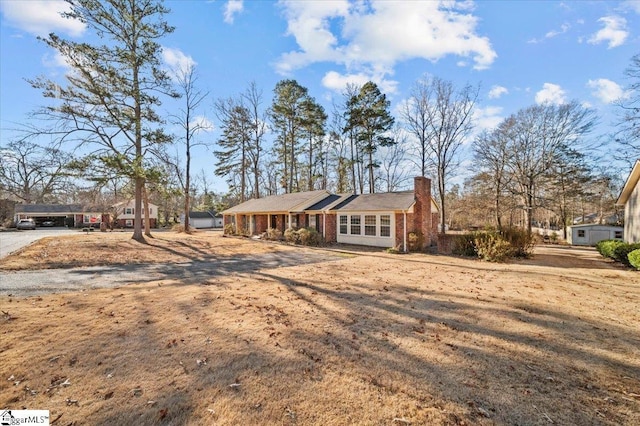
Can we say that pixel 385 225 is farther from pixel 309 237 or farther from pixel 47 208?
pixel 47 208

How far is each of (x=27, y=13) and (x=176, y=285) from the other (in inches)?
492

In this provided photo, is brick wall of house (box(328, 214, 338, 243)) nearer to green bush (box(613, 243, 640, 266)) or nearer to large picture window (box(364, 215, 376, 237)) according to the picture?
large picture window (box(364, 215, 376, 237))

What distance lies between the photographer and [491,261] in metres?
12.6

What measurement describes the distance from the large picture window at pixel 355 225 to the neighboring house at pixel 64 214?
37759mm

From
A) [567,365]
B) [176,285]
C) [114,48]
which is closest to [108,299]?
[176,285]

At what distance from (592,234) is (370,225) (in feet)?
71.3

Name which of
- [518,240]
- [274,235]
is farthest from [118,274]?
[518,240]

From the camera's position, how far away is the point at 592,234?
24.1 meters

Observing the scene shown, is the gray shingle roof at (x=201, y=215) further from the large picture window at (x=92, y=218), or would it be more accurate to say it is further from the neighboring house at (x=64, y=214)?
the large picture window at (x=92, y=218)

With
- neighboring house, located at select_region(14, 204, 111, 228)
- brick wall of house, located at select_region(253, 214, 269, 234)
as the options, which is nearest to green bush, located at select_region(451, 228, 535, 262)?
brick wall of house, located at select_region(253, 214, 269, 234)

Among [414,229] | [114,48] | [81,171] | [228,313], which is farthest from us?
[414,229]

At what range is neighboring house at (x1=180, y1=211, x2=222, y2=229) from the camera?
1895 inches

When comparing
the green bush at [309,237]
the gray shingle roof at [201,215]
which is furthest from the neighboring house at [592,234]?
the gray shingle roof at [201,215]

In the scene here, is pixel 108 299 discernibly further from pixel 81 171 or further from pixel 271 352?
pixel 81 171
